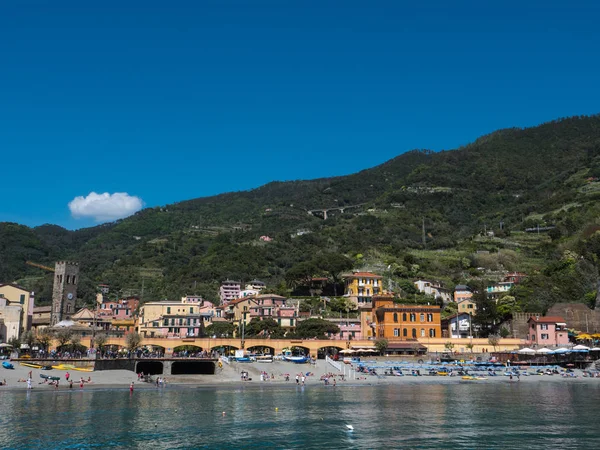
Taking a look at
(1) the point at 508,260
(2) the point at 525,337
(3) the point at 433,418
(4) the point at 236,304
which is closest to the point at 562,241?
(1) the point at 508,260

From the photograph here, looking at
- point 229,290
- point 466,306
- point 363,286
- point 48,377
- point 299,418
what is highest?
point 229,290

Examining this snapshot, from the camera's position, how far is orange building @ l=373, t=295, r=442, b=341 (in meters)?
79.7

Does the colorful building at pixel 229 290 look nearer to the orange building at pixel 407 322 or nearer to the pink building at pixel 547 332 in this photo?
the orange building at pixel 407 322

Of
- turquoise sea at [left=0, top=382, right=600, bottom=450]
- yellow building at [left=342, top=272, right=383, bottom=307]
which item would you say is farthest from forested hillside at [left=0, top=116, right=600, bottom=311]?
turquoise sea at [left=0, top=382, right=600, bottom=450]

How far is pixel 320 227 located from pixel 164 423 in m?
139

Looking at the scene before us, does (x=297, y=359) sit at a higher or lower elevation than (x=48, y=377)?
higher

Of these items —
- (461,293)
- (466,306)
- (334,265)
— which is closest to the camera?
(466,306)

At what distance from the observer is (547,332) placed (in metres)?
77.0

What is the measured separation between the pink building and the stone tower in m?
70.3

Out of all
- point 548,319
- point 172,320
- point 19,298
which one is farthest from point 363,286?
point 19,298

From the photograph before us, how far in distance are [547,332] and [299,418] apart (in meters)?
50.0

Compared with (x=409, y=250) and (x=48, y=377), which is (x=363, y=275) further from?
(x=48, y=377)

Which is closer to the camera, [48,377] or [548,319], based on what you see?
[48,377]

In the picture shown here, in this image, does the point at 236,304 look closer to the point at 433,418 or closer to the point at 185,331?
the point at 185,331
